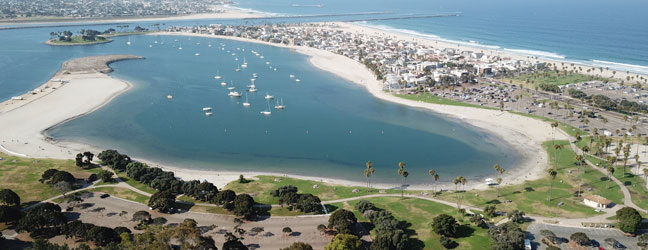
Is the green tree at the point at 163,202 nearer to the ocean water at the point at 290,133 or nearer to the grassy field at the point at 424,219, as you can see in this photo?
the ocean water at the point at 290,133

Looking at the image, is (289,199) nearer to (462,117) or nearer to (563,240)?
(563,240)

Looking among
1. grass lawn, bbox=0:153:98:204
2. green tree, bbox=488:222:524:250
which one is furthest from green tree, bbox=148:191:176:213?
green tree, bbox=488:222:524:250

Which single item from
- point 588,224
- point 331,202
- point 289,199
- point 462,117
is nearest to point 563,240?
point 588,224

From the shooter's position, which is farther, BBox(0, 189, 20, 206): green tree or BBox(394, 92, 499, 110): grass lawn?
BBox(394, 92, 499, 110): grass lawn

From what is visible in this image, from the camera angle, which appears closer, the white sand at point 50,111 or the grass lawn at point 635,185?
the grass lawn at point 635,185

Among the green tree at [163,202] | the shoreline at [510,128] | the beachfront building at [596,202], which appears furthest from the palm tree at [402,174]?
the green tree at [163,202]

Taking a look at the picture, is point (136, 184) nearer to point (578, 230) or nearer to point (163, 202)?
point (163, 202)

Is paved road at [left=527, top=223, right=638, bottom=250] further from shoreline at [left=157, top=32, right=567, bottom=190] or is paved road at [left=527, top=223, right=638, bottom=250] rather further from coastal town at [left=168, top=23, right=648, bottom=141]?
coastal town at [left=168, top=23, right=648, bottom=141]
